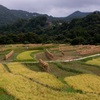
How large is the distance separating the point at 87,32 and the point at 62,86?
223 ft

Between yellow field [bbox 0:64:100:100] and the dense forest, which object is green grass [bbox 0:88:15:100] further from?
the dense forest

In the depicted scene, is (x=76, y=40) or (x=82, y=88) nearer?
(x=82, y=88)

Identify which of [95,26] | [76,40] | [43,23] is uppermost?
[43,23]

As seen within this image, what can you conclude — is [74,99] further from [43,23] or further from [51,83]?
[43,23]

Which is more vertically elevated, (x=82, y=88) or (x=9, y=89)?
(x=9, y=89)

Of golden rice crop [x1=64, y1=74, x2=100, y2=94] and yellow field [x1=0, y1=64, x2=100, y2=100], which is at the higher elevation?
yellow field [x1=0, y1=64, x2=100, y2=100]

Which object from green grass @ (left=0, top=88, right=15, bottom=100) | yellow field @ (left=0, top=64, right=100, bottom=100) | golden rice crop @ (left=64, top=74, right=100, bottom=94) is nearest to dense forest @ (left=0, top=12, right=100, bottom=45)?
golden rice crop @ (left=64, top=74, right=100, bottom=94)

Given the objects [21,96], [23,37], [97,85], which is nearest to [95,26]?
[23,37]

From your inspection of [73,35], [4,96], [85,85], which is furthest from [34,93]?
[73,35]

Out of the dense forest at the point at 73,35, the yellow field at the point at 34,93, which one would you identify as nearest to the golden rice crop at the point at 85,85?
the yellow field at the point at 34,93

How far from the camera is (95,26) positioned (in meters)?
70.1

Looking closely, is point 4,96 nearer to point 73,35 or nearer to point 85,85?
point 85,85

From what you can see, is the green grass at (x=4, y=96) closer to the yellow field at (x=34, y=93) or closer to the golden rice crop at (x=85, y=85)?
the yellow field at (x=34, y=93)

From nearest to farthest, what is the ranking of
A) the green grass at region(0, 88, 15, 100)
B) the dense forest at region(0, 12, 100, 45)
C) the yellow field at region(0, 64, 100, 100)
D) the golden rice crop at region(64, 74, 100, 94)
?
the green grass at region(0, 88, 15, 100)
the yellow field at region(0, 64, 100, 100)
the golden rice crop at region(64, 74, 100, 94)
the dense forest at region(0, 12, 100, 45)
